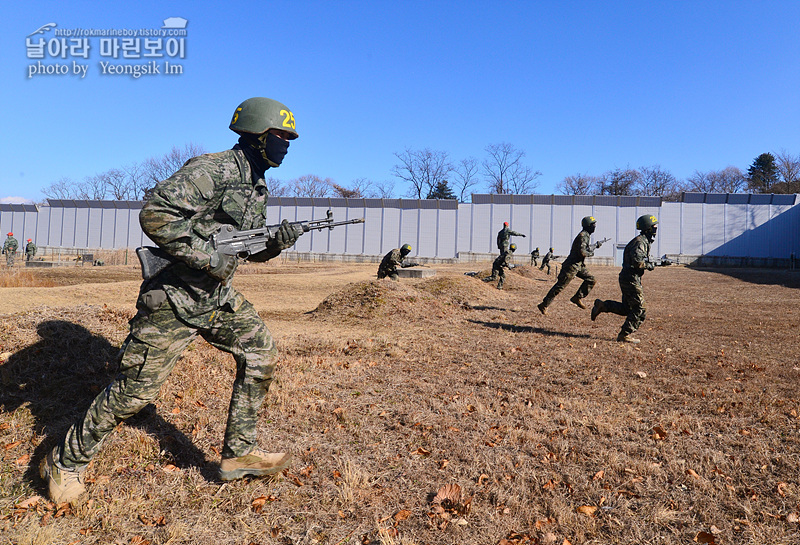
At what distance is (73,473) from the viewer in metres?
2.87

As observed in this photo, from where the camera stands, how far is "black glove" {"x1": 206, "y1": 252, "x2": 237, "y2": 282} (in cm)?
283

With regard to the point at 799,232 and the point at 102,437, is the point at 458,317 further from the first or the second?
the point at 799,232

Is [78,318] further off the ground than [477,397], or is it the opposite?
[78,318]

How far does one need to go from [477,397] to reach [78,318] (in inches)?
190

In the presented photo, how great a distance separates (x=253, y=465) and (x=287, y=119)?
7.50 ft

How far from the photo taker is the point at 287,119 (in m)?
3.19

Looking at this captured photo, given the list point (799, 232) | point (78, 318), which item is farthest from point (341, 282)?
point (799, 232)

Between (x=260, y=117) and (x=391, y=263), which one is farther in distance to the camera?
(x=391, y=263)

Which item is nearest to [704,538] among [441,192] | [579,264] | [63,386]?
[63,386]

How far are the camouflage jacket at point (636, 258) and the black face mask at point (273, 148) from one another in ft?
22.3

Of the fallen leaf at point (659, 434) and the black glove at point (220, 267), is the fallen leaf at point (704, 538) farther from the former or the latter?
the black glove at point (220, 267)

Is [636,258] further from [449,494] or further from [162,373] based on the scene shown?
[162,373]

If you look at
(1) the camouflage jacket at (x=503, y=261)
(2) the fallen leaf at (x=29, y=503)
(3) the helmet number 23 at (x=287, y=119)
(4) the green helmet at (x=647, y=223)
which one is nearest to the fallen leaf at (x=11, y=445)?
(2) the fallen leaf at (x=29, y=503)

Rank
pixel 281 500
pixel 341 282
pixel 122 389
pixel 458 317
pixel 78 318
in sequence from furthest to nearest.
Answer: pixel 341 282
pixel 458 317
pixel 78 318
pixel 281 500
pixel 122 389
